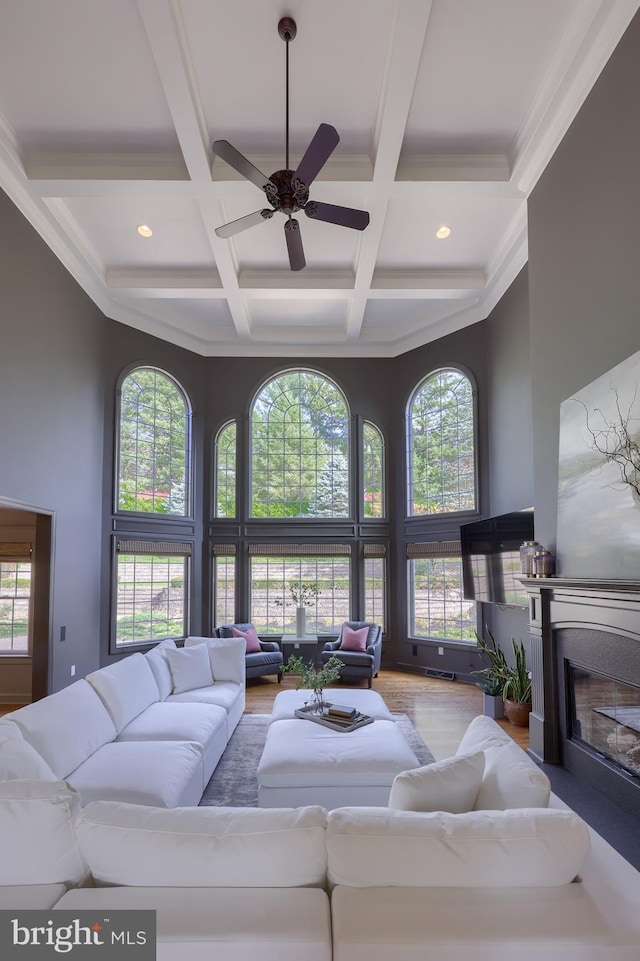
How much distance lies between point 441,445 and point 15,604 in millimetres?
5718

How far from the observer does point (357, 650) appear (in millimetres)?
7617

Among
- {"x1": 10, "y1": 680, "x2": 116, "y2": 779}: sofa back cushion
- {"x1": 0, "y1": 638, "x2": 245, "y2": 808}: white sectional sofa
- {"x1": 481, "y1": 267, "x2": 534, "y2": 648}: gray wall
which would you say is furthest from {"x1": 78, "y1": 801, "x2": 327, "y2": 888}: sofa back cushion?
{"x1": 481, "y1": 267, "x2": 534, "y2": 648}: gray wall

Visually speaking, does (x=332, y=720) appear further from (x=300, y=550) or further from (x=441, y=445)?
(x=441, y=445)

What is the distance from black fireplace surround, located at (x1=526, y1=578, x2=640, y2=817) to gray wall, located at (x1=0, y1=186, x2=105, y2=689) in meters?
4.50

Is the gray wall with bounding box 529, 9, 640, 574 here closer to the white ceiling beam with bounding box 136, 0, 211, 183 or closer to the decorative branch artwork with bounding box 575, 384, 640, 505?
the decorative branch artwork with bounding box 575, 384, 640, 505

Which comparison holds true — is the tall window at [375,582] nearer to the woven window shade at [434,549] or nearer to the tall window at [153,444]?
the woven window shade at [434,549]

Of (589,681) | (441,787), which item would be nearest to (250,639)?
(589,681)

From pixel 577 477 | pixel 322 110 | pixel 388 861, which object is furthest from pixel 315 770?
pixel 322 110

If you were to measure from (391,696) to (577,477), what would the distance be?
13.0 feet

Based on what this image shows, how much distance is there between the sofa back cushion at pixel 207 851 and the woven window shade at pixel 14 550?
205 inches

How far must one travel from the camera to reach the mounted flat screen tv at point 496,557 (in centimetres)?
576

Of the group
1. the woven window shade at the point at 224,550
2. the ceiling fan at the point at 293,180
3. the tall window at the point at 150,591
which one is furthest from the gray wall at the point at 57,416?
the ceiling fan at the point at 293,180

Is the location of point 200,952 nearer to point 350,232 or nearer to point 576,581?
point 576,581

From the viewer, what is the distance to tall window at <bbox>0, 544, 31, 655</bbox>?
21.1 feet
